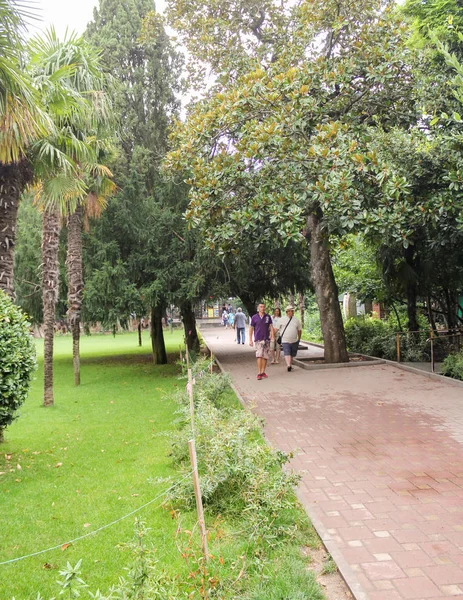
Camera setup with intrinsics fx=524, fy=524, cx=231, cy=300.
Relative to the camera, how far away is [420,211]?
11.0 m

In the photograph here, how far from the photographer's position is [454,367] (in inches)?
463

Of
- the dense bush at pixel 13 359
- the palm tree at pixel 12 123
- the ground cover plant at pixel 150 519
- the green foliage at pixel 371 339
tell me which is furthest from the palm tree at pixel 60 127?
the green foliage at pixel 371 339

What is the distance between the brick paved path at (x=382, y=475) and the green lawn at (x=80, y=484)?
4.79ft

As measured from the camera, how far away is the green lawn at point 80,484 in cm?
400

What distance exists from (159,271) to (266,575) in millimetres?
14674

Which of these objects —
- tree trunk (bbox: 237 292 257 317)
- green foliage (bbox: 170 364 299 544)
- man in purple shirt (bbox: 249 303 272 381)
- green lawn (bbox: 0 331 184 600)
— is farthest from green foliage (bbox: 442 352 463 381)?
tree trunk (bbox: 237 292 257 317)

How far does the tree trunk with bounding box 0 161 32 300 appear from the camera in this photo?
8391mm

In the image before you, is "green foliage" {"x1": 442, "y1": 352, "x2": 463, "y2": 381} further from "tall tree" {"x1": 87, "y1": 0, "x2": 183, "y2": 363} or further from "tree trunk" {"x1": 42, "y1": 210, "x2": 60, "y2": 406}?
"tall tree" {"x1": 87, "y1": 0, "x2": 183, "y2": 363}

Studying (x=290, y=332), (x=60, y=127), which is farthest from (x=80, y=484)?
(x=290, y=332)

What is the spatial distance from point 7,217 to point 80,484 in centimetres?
458

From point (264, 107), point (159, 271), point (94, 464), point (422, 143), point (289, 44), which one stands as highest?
point (289, 44)

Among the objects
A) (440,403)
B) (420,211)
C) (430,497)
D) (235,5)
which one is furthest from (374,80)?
(430,497)

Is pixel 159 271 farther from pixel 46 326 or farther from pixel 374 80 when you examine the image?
pixel 374 80

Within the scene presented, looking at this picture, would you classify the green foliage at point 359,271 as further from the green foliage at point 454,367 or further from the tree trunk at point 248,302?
the green foliage at point 454,367
